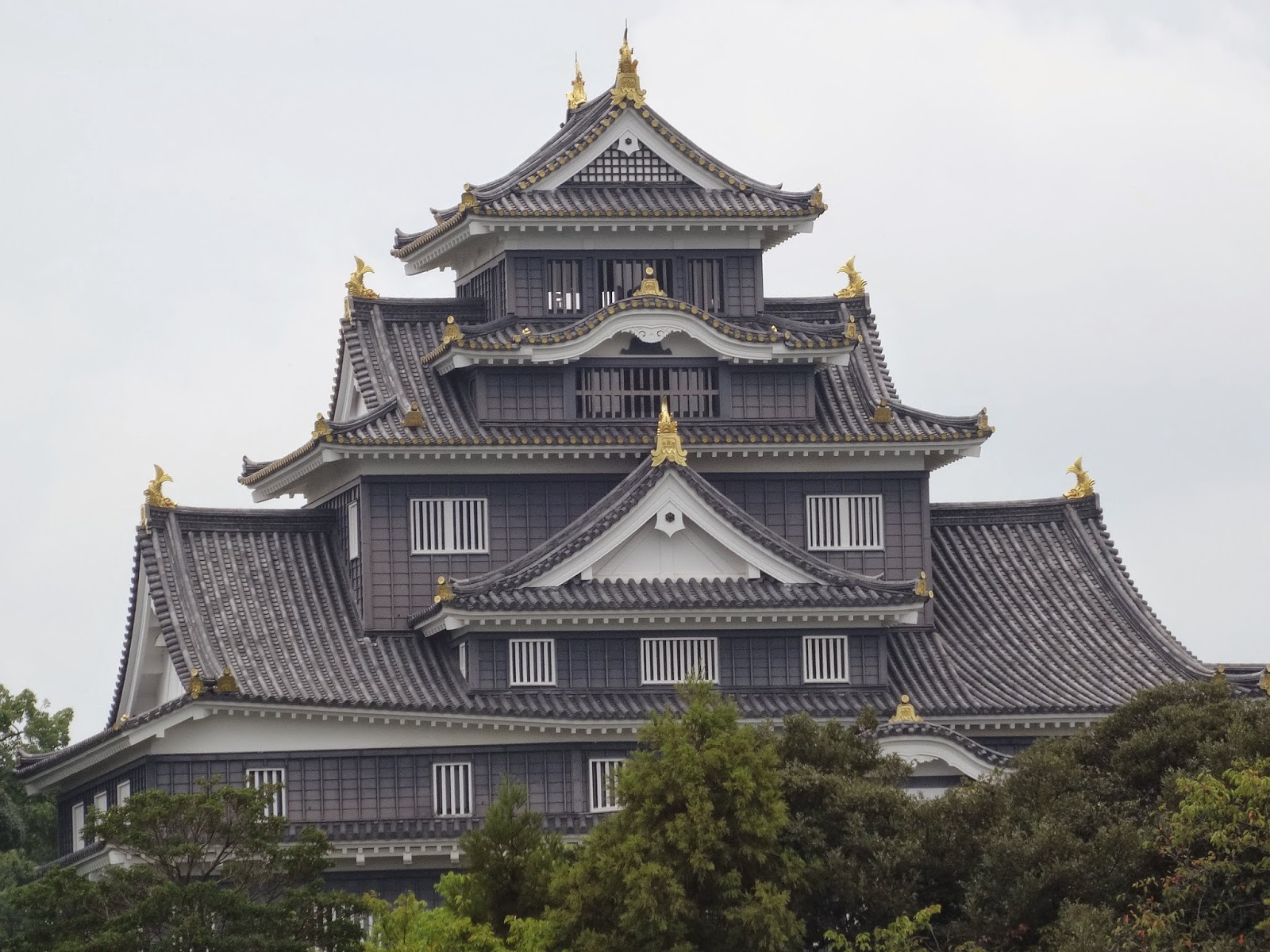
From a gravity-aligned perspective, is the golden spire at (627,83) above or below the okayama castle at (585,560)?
above

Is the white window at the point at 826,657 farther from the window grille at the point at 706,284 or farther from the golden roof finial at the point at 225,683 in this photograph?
the golden roof finial at the point at 225,683

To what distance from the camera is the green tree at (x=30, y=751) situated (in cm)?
5759

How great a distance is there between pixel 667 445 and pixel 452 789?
22.5 feet

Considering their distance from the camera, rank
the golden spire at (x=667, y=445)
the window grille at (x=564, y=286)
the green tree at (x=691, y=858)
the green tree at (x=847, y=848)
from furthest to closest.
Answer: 1. the window grille at (x=564, y=286)
2. the golden spire at (x=667, y=445)
3. the green tree at (x=847, y=848)
4. the green tree at (x=691, y=858)

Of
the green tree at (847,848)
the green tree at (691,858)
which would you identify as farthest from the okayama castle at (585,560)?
the green tree at (691,858)

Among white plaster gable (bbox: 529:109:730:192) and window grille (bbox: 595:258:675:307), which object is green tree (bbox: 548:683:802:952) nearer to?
window grille (bbox: 595:258:675:307)

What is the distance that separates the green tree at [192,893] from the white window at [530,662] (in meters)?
8.58

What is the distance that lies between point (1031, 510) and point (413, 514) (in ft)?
40.8

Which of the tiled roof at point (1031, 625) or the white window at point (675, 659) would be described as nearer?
the white window at point (675, 659)

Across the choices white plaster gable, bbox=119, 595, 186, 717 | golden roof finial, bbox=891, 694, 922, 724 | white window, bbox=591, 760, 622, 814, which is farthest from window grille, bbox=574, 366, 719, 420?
white plaster gable, bbox=119, 595, 186, 717

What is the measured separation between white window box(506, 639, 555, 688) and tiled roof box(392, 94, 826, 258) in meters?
8.05

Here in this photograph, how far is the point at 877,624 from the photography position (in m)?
47.8

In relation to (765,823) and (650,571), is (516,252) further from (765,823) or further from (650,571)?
(765,823)

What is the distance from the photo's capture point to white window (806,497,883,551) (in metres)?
49.9
